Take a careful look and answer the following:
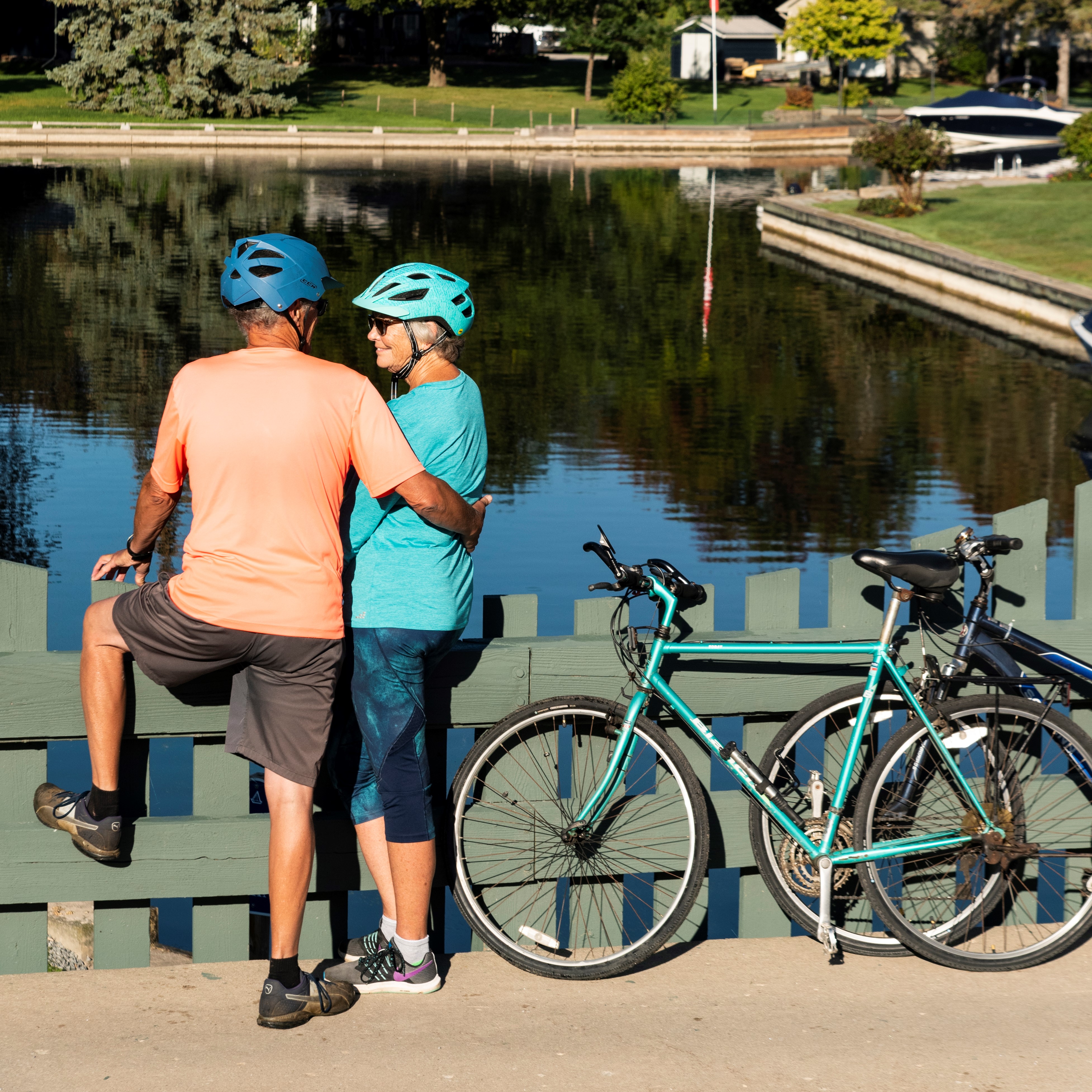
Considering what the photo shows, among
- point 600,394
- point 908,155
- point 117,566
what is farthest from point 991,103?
point 117,566

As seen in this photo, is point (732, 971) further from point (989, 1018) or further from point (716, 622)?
point (716, 622)

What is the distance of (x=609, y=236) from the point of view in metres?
34.7

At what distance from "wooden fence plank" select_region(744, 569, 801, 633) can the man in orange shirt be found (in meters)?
0.99

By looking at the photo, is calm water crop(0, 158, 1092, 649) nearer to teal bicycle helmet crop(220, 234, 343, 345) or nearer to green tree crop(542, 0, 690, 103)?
teal bicycle helmet crop(220, 234, 343, 345)

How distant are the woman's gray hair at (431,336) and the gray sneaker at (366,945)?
1548mm

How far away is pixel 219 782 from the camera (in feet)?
14.0

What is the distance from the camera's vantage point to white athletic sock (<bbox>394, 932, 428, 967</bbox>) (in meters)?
4.10

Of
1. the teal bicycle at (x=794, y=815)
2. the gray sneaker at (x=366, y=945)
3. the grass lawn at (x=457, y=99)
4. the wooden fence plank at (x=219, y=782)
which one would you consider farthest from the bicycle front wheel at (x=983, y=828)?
the grass lawn at (x=457, y=99)

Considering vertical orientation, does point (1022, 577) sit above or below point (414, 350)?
below

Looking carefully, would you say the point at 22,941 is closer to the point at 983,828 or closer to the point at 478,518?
the point at 478,518

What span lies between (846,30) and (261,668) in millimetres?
85465

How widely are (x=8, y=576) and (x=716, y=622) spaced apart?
7075 mm

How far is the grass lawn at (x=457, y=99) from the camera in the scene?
215ft

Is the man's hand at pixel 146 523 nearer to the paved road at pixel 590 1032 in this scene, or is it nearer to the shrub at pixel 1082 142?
the paved road at pixel 590 1032
